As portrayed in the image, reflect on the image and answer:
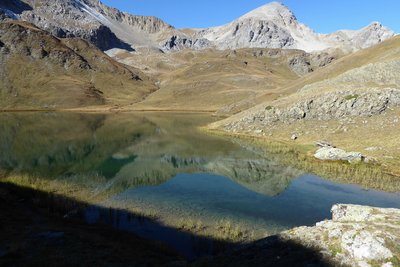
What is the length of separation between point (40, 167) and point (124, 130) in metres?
50.7

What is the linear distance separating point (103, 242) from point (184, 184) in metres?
21.9

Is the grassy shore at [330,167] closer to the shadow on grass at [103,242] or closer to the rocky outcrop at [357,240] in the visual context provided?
the rocky outcrop at [357,240]

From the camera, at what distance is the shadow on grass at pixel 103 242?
1877cm

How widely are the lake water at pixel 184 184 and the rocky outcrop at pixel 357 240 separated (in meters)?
8.62

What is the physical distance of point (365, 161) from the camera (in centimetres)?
5184

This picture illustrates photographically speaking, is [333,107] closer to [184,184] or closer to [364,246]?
[184,184]

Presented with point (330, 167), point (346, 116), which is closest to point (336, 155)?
point (330, 167)

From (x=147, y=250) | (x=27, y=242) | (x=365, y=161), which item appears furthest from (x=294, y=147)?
(x=27, y=242)

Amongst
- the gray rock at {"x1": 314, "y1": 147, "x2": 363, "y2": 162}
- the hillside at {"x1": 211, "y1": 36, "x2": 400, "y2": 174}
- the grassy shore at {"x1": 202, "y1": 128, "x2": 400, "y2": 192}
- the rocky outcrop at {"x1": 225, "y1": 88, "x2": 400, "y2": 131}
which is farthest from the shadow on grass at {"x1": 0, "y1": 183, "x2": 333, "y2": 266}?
the rocky outcrop at {"x1": 225, "y1": 88, "x2": 400, "y2": 131}

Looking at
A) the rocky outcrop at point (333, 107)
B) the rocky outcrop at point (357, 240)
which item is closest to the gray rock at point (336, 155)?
the rocky outcrop at point (333, 107)

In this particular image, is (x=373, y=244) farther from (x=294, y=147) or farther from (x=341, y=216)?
(x=294, y=147)

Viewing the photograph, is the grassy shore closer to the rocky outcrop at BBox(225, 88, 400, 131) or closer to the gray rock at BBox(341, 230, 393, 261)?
the rocky outcrop at BBox(225, 88, 400, 131)

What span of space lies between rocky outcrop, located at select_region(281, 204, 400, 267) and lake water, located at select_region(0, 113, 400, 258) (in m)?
8.62

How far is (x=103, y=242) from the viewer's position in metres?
23.7
